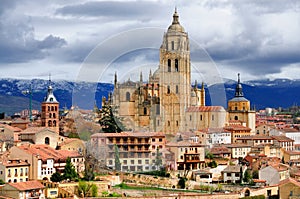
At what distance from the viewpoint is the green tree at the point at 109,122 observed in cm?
4378

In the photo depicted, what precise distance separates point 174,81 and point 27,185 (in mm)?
18684

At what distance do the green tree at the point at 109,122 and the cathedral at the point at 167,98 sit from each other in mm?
447

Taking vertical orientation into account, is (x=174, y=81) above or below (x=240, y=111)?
above

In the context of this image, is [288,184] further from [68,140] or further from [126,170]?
[68,140]

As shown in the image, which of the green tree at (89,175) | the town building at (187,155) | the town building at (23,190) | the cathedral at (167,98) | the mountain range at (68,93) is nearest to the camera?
the town building at (23,190)

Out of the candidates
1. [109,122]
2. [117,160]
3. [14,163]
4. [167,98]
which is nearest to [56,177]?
[14,163]

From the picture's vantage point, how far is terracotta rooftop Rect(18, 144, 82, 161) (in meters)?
35.8

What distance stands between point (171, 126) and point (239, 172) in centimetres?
743

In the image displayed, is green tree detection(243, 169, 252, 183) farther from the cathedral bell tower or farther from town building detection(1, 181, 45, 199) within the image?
town building detection(1, 181, 45, 199)

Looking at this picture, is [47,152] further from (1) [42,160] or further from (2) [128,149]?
(2) [128,149]

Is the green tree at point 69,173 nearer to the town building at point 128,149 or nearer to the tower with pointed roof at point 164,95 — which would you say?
the town building at point 128,149

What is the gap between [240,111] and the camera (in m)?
68.9

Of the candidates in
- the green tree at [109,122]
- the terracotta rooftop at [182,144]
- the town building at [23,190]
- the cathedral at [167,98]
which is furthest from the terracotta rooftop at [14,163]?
the terracotta rooftop at [182,144]

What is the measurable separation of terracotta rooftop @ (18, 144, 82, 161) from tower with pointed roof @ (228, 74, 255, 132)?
30454 millimetres
